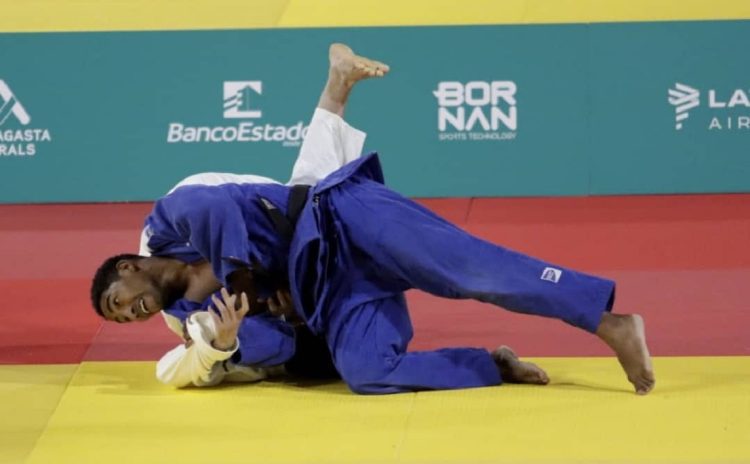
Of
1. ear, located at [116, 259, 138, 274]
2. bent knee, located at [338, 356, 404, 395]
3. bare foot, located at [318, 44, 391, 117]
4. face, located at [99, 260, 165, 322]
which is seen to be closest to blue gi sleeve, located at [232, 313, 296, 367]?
bent knee, located at [338, 356, 404, 395]

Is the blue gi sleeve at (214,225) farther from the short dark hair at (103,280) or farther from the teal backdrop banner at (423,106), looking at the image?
the teal backdrop banner at (423,106)

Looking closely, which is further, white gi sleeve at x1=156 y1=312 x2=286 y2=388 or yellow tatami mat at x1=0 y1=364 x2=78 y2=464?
white gi sleeve at x1=156 y1=312 x2=286 y2=388

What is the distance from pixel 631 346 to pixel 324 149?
142 cm

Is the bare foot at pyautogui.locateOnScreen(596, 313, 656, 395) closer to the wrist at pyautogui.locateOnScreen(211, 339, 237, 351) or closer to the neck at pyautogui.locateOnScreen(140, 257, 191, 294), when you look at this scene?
the wrist at pyautogui.locateOnScreen(211, 339, 237, 351)

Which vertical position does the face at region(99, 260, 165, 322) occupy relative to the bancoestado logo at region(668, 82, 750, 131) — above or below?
below

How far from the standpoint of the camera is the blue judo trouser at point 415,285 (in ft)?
16.7

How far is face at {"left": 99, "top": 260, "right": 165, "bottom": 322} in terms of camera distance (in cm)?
534

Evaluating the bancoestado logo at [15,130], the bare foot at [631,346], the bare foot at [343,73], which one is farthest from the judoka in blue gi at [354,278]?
the bancoestado logo at [15,130]

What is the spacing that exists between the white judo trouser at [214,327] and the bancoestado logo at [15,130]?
332 centimetres

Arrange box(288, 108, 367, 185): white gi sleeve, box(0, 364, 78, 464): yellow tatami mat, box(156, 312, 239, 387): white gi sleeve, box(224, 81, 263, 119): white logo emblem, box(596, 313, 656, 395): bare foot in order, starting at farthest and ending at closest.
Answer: box(224, 81, 263, 119): white logo emblem < box(288, 108, 367, 185): white gi sleeve < box(156, 312, 239, 387): white gi sleeve < box(596, 313, 656, 395): bare foot < box(0, 364, 78, 464): yellow tatami mat

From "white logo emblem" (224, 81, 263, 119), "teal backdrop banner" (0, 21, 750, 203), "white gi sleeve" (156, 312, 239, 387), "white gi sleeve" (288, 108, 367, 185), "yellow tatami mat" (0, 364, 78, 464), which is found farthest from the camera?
"white logo emblem" (224, 81, 263, 119)

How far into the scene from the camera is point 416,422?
4.91 metres

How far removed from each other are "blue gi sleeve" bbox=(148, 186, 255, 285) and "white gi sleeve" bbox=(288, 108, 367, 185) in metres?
0.51

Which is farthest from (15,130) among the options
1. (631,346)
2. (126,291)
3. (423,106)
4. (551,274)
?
(631,346)
